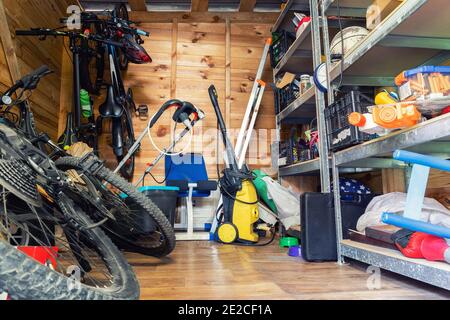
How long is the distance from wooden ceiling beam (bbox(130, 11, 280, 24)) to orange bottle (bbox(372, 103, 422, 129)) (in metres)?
2.32

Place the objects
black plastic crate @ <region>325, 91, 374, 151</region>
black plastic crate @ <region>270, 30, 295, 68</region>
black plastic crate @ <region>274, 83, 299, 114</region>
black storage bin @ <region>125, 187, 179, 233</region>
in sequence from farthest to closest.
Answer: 1. black plastic crate @ <region>270, 30, 295, 68</region>
2. black plastic crate @ <region>274, 83, 299, 114</region>
3. black storage bin @ <region>125, 187, 179, 233</region>
4. black plastic crate @ <region>325, 91, 374, 151</region>

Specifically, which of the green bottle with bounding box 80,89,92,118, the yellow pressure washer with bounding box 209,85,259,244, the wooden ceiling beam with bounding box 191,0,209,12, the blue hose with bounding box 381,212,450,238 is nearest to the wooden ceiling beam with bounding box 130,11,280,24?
the wooden ceiling beam with bounding box 191,0,209,12

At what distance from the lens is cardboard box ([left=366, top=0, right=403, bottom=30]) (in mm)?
1246

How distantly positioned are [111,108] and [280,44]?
1.50 m

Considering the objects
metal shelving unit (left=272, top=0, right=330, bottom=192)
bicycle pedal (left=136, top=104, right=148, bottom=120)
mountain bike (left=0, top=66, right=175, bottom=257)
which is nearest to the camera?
mountain bike (left=0, top=66, right=175, bottom=257)

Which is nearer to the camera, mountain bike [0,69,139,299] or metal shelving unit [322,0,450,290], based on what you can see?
mountain bike [0,69,139,299]

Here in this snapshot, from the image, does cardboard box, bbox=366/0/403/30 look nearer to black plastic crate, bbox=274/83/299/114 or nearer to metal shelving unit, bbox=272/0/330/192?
metal shelving unit, bbox=272/0/330/192

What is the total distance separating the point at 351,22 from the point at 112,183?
5.51ft

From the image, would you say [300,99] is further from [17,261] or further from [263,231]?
[17,261]

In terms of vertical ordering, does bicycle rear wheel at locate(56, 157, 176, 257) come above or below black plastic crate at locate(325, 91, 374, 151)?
below

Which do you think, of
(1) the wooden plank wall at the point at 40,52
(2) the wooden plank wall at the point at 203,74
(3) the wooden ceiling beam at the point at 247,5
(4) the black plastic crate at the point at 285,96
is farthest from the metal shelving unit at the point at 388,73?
(1) the wooden plank wall at the point at 40,52

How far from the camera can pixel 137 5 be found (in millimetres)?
2791

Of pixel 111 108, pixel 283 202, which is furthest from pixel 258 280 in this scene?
pixel 111 108

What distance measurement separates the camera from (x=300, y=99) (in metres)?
2.05
